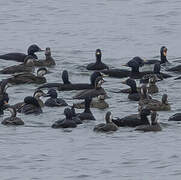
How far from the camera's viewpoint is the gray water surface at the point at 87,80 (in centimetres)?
2291

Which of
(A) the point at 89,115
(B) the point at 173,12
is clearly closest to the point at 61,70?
(A) the point at 89,115

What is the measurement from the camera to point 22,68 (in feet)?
112

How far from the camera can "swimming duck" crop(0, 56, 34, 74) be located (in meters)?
33.8

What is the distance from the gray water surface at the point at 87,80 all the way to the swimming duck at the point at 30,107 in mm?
224

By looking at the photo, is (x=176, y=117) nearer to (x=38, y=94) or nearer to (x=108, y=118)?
(x=108, y=118)

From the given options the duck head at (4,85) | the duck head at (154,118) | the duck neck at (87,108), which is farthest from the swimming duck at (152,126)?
the duck head at (4,85)

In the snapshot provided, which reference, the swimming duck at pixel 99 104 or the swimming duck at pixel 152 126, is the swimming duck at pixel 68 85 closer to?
the swimming duck at pixel 99 104

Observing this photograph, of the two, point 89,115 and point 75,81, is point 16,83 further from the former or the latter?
point 89,115

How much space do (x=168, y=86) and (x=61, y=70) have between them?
4.32 meters

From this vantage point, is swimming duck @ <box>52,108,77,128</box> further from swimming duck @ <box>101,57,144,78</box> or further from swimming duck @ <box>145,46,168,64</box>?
swimming duck @ <box>145,46,168,64</box>

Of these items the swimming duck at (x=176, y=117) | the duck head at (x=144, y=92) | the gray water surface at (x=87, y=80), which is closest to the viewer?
the gray water surface at (x=87, y=80)

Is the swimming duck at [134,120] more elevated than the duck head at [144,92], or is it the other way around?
the duck head at [144,92]

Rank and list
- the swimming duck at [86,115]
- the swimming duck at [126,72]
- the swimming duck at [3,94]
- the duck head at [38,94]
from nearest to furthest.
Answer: the swimming duck at [86,115], the swimming duck at [3,94], the duck head at [38,94], the swimming duck at [126,72]

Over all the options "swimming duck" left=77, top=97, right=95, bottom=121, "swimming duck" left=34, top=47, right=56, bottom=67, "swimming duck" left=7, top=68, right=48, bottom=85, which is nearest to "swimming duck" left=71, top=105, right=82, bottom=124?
"swimming duck" left=77, top=97, right=95, bottom=121
